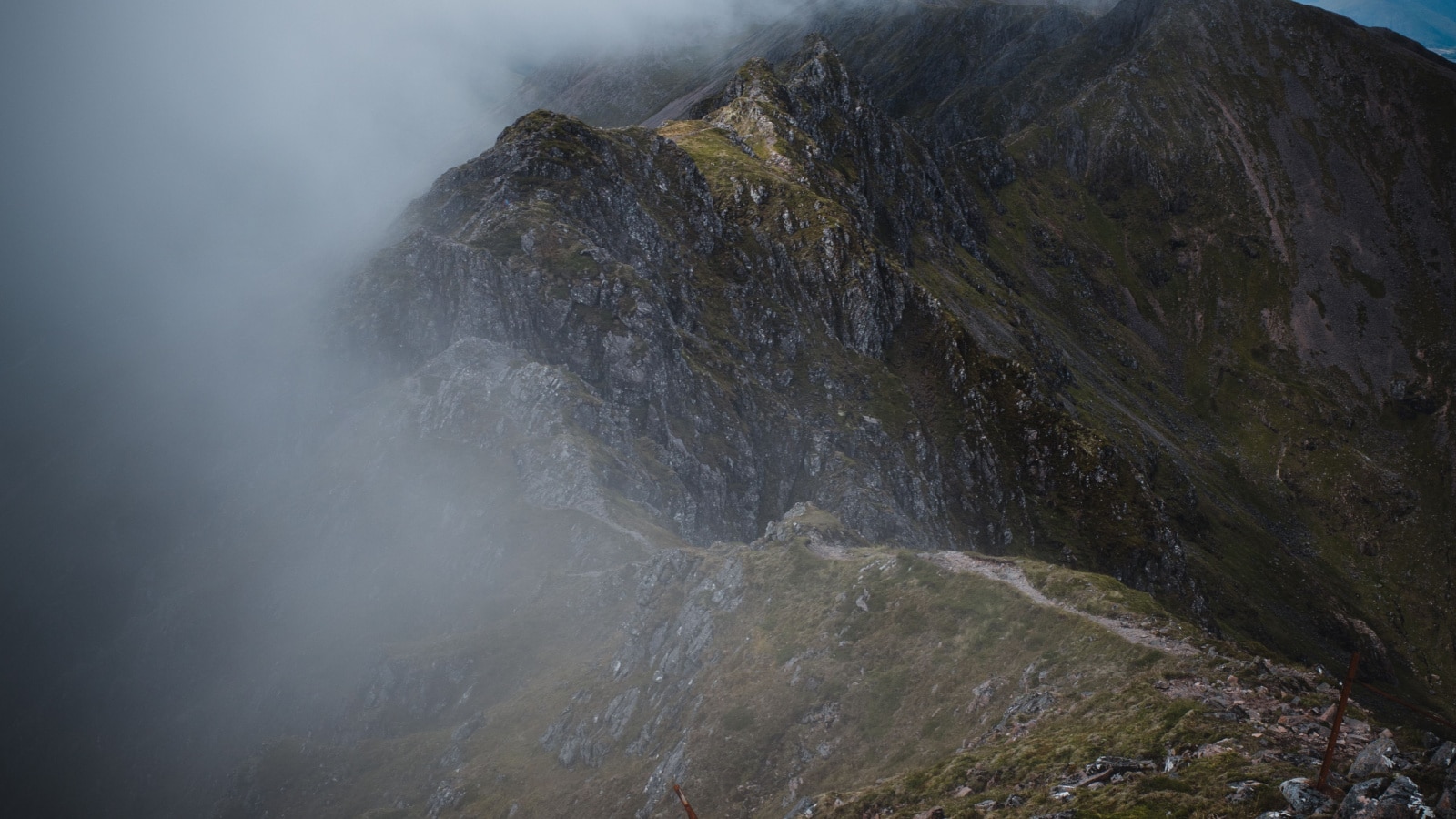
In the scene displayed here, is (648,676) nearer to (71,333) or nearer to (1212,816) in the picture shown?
(1212,816)

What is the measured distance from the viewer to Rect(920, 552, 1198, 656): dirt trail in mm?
36531

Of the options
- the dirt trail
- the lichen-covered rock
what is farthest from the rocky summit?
the dirt trail

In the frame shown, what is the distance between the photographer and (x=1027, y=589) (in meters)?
48.2

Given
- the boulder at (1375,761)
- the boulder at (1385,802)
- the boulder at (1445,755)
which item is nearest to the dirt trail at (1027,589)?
the boulder at (1375,761)

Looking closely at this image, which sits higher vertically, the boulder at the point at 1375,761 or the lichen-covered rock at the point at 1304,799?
the boulder at the point at 1375,761

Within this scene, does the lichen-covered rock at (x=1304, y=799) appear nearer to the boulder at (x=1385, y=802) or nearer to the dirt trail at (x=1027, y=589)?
the boulder at (x=1385, y=802)

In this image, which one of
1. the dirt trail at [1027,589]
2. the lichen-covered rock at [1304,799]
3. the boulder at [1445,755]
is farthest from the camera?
the dirt trail at [1027,589]

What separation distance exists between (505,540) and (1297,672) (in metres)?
81.3

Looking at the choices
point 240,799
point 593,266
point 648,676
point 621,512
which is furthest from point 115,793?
point 593,266

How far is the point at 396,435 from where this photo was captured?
106812 millimetres

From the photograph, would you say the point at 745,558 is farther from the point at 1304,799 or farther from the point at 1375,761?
the point at 1375,761

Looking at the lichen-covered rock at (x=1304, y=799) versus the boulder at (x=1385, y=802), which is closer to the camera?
the boulder at (x=1385, y=802)

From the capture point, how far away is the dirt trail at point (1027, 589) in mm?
36531

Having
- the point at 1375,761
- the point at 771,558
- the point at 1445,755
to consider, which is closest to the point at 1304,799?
the point at 1375,761
